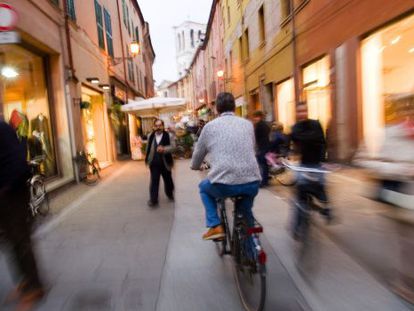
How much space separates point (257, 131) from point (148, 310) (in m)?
5.63

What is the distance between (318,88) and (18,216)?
10176 mm

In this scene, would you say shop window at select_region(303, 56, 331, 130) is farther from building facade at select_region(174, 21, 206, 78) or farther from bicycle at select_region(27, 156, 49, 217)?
building facade at select_region(174, 21, 206, 78)

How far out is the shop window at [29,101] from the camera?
7.69 meters

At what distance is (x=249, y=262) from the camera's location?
301cm

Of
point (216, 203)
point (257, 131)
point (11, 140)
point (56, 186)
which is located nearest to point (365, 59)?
point (257, 131)

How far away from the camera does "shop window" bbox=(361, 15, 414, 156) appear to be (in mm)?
7586

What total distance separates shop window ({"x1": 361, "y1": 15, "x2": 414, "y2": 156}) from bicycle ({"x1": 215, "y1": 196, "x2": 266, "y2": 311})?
480 centimetres

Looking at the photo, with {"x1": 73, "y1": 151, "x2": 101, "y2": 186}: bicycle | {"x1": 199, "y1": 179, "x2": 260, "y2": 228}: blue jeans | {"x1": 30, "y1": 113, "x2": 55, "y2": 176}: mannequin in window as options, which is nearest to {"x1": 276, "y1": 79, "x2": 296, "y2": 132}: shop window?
{"x1": 73, "y1": 151, "x2": 101, "y2": 186}: bicycle

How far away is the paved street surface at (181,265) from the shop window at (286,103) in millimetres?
8260

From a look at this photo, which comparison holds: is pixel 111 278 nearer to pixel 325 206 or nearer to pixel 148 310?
pixel 148 310

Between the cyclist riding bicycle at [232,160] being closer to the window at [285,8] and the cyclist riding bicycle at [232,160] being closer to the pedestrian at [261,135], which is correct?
the pedestrian at [261,135]

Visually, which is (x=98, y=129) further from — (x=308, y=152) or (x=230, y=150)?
(x=230, y=150)

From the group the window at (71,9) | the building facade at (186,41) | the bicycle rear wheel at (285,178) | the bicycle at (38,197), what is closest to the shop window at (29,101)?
the bicycle at (38,197)

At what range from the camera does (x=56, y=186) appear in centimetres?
852
